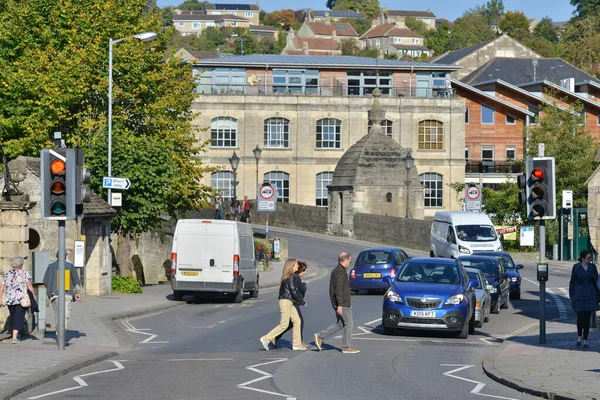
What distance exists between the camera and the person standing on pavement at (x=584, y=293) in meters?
20.4

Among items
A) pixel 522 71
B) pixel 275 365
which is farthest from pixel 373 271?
pixel 522 71

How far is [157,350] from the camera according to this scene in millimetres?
20469

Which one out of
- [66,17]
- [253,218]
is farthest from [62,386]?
[253,218]

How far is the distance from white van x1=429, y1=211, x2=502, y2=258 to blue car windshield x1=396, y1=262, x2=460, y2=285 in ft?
62.9

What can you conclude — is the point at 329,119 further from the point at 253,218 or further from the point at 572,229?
the point at 572,229

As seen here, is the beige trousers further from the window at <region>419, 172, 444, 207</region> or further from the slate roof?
the slate roof

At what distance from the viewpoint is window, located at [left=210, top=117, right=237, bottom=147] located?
267 ft

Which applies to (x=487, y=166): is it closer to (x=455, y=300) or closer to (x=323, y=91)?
(x=323, y=91)

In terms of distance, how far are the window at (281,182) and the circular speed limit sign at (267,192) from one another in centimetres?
3435

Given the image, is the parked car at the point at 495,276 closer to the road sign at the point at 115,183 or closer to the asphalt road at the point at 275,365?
the asphalt road at the point at 275,365

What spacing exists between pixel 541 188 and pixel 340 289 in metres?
4.69

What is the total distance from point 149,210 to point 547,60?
71.2 m

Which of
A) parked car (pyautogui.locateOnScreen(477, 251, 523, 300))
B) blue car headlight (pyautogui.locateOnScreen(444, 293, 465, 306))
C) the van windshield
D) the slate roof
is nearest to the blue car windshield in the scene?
blue car headlight (pyautogui.locateOnScreen(444, 293, 465, 306))

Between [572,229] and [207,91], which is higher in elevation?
[207,91]
